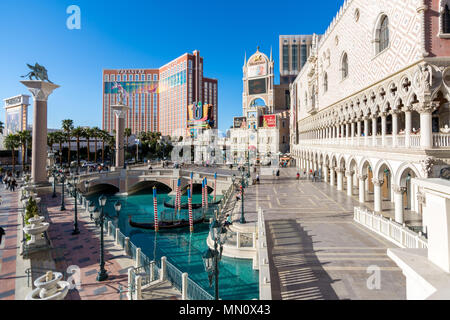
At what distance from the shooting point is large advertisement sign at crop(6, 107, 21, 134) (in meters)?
72.4

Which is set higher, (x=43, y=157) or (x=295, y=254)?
(x=43, y=157)

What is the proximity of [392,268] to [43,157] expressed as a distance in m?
32.5

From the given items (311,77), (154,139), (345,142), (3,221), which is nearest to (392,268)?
(345,142)

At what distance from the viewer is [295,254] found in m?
10.4

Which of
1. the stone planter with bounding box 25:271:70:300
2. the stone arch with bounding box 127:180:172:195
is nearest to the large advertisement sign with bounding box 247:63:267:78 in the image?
the stone arch with bounding box 127:180:172:195

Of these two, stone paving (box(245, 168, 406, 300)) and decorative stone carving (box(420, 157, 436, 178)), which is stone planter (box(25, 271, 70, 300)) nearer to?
stone paving (box(245, 168, 406, 300))

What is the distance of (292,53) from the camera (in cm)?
8712

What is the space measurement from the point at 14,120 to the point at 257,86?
7774 cm

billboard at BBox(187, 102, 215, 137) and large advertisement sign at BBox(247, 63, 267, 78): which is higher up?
large advertisement sign at BBox(247, 63, 267, 78)

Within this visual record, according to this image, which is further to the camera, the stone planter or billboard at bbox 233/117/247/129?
billboard at bbox 233/117/247/129

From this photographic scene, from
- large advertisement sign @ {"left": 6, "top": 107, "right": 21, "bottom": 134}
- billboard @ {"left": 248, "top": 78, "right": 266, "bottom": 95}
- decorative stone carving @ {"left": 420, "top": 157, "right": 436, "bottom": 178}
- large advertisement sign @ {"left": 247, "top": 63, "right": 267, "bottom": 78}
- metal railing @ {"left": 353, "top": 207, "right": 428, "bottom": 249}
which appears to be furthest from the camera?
billboard @ {"left": 248, "top": 78, "right": 266, "bottom": 95}

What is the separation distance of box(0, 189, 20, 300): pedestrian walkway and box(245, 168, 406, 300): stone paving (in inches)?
352

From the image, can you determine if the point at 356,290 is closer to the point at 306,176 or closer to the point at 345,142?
the point at 345,142

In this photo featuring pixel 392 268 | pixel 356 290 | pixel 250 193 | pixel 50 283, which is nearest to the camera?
pixel 50 283
